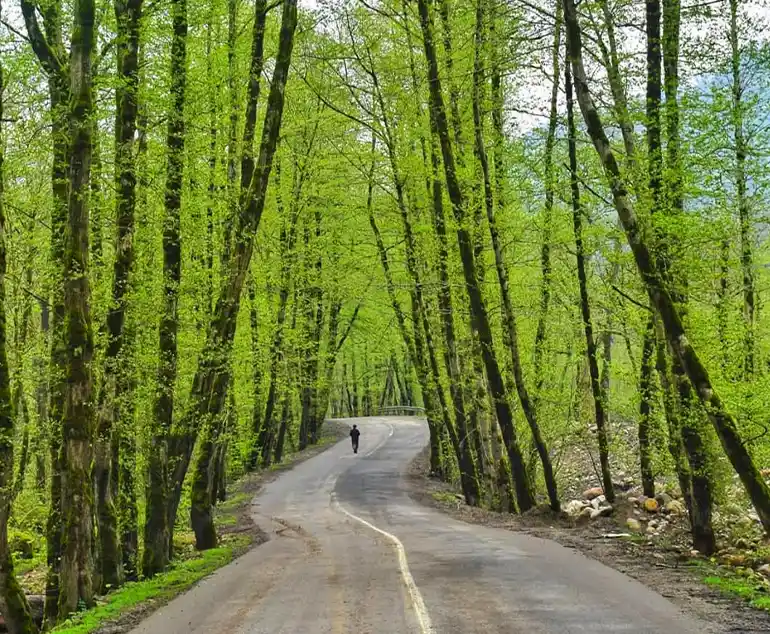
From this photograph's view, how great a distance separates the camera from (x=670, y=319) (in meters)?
11.2

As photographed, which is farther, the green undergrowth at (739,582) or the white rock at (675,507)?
the white rock at (675,507)

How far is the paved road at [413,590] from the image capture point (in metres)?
8.44

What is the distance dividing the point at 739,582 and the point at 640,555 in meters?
2.73

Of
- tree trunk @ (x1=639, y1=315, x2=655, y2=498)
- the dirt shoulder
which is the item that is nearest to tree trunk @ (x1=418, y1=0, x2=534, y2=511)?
the dirt shoulder

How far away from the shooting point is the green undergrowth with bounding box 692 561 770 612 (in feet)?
31.7

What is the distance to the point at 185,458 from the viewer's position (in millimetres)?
14531

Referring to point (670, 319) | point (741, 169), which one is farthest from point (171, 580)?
point (741, 169)

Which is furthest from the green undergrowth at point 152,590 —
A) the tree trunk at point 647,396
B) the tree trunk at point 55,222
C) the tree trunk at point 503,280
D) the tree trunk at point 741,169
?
the tree trunk at point 741,169

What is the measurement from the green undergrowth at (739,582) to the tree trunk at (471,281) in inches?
302

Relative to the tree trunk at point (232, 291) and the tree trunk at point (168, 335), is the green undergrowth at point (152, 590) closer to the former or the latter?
the tree trunk at point (168, 335)

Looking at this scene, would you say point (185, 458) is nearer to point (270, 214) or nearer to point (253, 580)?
point (253, 580)

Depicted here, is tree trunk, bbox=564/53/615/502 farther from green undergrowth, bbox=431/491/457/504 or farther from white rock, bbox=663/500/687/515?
green undergrowth, bbox=431/491/457/504

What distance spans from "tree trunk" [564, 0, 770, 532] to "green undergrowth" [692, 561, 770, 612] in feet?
2.96

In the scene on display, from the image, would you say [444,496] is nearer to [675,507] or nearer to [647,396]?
[675,507]
